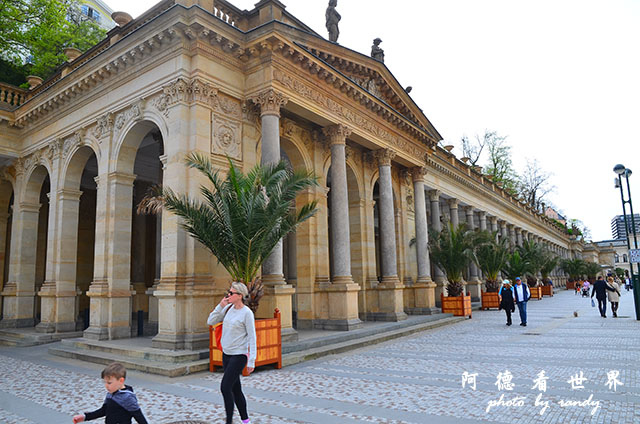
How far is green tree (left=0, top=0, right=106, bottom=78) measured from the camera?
79.3ft

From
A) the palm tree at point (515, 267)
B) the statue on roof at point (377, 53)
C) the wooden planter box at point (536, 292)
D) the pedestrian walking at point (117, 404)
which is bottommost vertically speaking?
the wooden planter box at point (536, 292)

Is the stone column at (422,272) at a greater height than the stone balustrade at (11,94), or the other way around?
the stone balustrade at (11,94)

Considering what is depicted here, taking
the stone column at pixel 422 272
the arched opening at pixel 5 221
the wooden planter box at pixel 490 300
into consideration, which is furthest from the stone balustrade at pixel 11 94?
the wooden planter box at pixel 490 300

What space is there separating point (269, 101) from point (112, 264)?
632cm

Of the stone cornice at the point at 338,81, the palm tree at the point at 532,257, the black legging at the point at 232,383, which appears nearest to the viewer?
the black legging at the point at 232,383

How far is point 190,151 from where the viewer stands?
1080 centimetres

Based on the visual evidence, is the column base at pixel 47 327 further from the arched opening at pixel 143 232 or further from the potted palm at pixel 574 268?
the potted palm at pixel 574 268

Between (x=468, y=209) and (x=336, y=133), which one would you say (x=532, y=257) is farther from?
(x=336, y=133)

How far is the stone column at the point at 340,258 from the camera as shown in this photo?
13.9 meters

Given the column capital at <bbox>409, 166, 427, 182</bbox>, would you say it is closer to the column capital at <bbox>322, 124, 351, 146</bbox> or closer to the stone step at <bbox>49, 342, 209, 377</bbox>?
the column capital at <bbox>322, 124, 351, 146</bbox>

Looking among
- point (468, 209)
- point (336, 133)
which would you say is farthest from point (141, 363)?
point (468, 209)

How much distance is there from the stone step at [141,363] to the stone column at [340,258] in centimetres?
547

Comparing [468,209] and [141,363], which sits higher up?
[468,209]

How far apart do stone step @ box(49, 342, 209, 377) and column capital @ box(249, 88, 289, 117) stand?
6.52 meters
